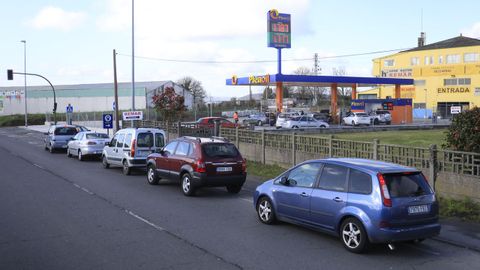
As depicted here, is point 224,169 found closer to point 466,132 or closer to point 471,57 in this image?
point 466,132

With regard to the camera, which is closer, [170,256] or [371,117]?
[170,256]

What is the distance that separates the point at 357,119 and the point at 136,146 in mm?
36604

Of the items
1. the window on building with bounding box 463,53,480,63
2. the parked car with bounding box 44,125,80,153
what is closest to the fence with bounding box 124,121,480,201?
the parked car with bounding box 44,125,80,153

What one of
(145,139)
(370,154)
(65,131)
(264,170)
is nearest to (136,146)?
(145,139)

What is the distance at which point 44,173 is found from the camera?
61.4 feet

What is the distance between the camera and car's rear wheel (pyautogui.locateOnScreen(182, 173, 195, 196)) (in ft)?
44.8

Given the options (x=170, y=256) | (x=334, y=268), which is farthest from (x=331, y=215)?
(x=170, y=256)

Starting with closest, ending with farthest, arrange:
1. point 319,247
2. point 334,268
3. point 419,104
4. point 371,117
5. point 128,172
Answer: point 334,268
point 319,247
point 128,172
point 371,117
point 419,104

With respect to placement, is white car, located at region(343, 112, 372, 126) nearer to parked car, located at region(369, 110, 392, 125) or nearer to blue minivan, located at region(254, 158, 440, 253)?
parked car, located at region(369, 110, 392, 125)

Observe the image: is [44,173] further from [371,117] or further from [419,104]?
[419,104]

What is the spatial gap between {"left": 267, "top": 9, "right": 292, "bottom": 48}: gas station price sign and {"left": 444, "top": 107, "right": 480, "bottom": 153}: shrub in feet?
134

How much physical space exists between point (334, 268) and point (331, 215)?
4.53ft

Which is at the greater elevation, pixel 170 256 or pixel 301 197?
pixel 301 197

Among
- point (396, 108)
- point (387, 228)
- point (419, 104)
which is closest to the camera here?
point (387, 228)
